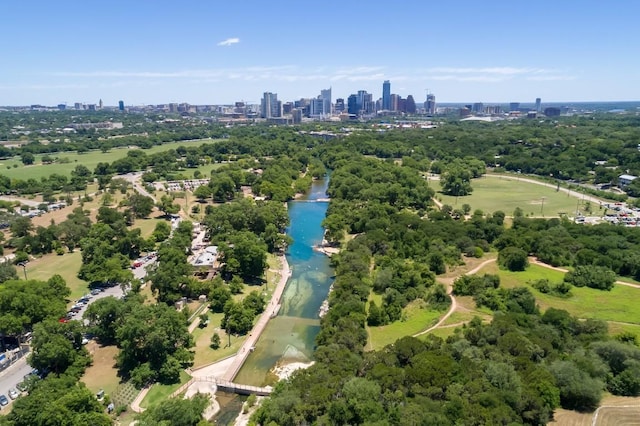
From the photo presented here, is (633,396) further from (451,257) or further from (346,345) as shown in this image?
(451,257)

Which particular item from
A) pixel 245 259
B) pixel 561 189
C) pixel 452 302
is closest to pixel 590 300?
pixel 452 302

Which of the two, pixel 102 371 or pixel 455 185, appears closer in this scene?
pixel 102 371

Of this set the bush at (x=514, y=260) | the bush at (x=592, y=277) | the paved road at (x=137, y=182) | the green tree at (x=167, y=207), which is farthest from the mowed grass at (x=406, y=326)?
the paved road at (x=137, y=182)

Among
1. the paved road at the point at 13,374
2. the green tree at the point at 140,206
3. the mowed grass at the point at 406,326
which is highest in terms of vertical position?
the green tree at the point at 140,206

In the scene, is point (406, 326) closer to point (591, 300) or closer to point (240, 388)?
point (240, 388)

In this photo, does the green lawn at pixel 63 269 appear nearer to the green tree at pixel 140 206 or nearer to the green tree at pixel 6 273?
the green tree at pixel 6 273

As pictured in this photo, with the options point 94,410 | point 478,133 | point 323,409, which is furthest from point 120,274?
point 478,133

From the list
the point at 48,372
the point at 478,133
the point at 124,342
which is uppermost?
the point at 478,133
